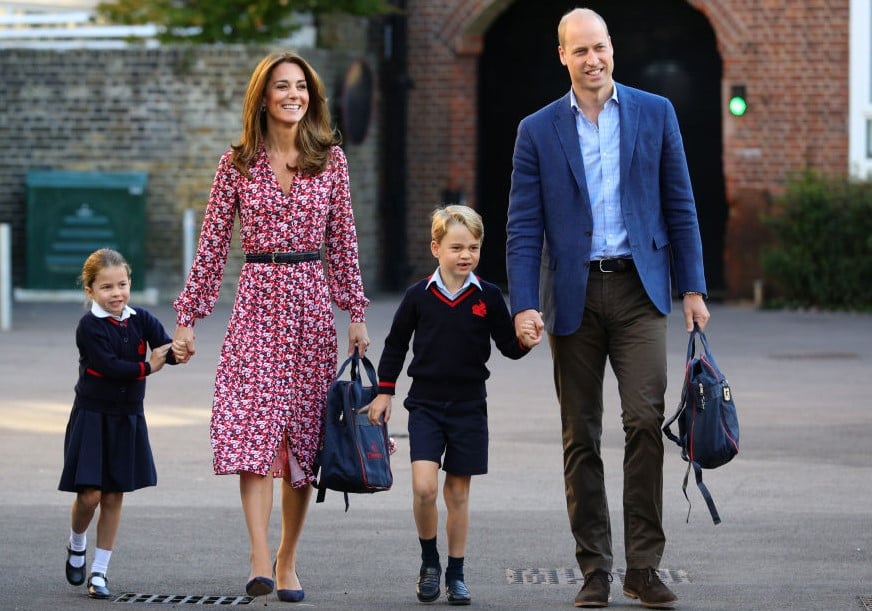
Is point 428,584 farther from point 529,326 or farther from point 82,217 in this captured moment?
point 82,217

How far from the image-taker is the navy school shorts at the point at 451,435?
6172mm

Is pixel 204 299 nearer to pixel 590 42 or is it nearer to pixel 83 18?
pixel 590 42

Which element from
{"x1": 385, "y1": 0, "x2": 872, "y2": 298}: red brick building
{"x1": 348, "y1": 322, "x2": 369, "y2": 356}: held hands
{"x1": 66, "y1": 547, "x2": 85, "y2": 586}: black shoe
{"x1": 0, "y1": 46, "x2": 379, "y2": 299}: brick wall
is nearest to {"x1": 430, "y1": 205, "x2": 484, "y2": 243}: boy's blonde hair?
{"x1": 348, "y1": 322, "x2": 369, "y2": 356}: held hands

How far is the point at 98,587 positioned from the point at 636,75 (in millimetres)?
16738

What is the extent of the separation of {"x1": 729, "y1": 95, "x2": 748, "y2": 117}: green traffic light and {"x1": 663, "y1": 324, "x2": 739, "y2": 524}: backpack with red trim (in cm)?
1487

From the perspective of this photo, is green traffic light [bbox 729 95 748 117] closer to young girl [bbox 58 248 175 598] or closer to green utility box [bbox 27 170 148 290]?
green utility box [bbox 27 170 148 290]

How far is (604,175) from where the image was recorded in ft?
20.1

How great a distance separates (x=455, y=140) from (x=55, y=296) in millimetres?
5413

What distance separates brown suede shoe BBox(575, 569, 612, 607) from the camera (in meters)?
6.00

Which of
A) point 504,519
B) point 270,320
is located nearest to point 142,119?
point 504,519

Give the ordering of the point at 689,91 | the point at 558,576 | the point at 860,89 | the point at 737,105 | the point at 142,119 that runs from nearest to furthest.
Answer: the point at 558,576 < the point at 142,119 < the point at 860,89 < the point at 737,105 < the point at 689,91

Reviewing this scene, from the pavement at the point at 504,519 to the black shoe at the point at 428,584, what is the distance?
0.04 meters

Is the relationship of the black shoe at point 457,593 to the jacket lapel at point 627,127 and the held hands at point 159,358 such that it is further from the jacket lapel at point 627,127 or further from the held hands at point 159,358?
the jacket lapel at point 627,127

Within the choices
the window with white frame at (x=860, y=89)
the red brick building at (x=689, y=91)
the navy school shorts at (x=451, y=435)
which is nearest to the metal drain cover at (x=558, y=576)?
the navy school shorts at (x=451, y=435)
